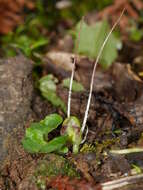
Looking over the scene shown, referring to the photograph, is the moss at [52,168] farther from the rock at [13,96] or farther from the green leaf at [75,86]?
the green leaf at [75,86]

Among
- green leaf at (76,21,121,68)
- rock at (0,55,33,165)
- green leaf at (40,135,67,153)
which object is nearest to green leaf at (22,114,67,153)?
green leaf at (40,135,67,153)

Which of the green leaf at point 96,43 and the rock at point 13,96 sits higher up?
the green leaf at point 96,43

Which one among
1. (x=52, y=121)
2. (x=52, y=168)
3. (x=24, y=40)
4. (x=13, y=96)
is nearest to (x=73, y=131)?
(x=52, y=121)

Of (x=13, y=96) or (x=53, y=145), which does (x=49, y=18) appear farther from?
(x=53, y=145)

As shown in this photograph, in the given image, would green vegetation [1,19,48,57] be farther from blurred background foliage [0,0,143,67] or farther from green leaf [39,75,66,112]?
green leaf [39,75,66,112]

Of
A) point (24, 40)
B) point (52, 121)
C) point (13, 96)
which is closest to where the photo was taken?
point (52, 121)

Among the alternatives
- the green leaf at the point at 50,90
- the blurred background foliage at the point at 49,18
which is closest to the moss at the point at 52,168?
the green leaf at the point at 50,90

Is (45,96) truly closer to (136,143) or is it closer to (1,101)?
(1,101)
